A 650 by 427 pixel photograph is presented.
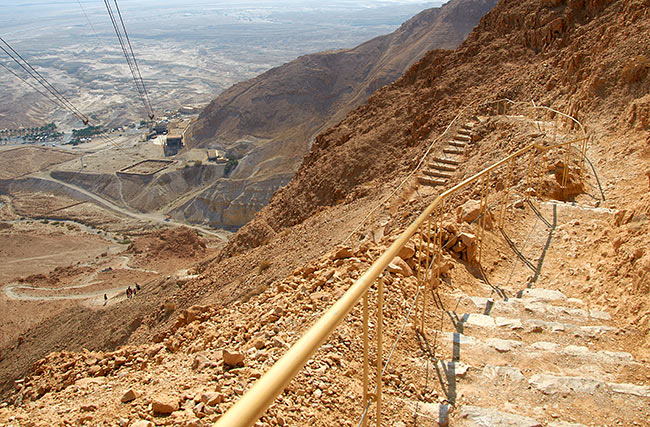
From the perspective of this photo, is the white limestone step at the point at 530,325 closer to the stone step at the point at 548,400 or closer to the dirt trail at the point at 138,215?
the stone step at the point at 548,400

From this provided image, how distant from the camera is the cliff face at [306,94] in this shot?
6019 cm

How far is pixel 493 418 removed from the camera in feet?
10.3

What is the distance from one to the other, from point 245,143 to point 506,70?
148 ft

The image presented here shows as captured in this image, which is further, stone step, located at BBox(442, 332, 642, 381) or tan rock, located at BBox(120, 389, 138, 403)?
tan rock, located at BBox(120, 389, 138, 403)

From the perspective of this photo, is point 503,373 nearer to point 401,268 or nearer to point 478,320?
point 478,320

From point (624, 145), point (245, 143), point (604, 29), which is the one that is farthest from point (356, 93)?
point (624, 145)

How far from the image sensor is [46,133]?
97.1 metres

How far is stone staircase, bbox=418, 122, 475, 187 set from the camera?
14.5 meters

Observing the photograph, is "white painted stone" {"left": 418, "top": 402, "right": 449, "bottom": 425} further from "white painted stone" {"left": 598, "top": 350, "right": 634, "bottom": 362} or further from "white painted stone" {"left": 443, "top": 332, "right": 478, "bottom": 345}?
"white painted stone" {"left": 598, "top": 350, "right": 634, "bottom": 362}

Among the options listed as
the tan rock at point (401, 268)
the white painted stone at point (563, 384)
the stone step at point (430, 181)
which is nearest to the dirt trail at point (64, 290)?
the stone step at point (430, 181)

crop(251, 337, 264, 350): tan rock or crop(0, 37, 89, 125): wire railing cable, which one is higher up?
crop(0, 37, 89, 125): wire railing cable

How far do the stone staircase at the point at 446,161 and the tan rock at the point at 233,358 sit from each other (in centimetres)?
1062

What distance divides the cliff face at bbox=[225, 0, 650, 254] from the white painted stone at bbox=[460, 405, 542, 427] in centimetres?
1187

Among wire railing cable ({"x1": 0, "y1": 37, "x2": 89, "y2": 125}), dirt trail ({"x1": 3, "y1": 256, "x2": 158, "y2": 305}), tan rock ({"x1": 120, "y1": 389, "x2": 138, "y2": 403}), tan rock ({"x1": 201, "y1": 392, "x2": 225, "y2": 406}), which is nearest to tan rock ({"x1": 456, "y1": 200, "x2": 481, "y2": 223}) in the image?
tan rock ({"x1": 201, "y1": 392, "x2": 225, "y2": 406})
